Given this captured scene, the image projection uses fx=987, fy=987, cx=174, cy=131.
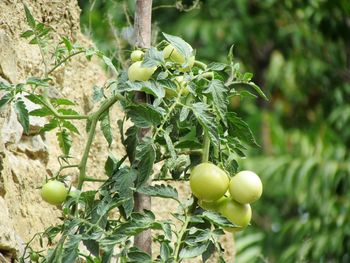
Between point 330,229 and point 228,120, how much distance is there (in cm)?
310

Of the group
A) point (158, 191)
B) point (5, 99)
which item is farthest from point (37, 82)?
point (158, 191)

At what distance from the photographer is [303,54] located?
20.1ft

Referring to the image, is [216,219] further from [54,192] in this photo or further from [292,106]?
[292,106]

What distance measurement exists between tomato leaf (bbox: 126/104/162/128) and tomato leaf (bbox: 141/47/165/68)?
0.21ft

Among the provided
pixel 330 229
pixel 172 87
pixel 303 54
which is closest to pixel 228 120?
pixel 172 87

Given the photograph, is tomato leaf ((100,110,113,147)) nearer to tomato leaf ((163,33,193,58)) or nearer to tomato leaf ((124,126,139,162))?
tomato leaf ((124,126,139,162))

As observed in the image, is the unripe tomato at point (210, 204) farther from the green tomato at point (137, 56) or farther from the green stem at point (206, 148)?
the green tomato at point (137, 56)

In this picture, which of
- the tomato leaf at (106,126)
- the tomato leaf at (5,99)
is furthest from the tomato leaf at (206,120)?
the tomato leaf at (5,99)

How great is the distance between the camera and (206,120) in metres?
1.50

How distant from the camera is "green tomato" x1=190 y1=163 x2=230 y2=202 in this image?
148cm

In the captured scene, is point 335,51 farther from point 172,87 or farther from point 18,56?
point 172,87

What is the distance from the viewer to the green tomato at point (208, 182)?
148 centimetres

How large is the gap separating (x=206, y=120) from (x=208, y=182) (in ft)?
0.31

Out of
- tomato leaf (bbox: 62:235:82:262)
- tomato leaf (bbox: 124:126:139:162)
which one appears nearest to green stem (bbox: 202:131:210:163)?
tomato leaf (bbox: 124:126:139:162)
